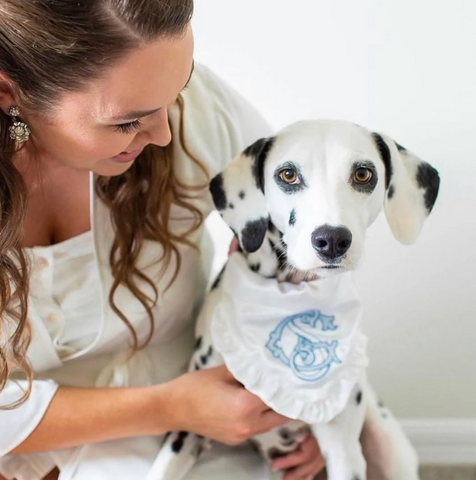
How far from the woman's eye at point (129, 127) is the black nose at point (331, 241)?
0.93ft

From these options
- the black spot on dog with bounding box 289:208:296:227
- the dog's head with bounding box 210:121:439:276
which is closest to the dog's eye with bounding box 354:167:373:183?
the dog's head with bounding box 210:121:439:276

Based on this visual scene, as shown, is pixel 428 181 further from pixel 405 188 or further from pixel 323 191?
pixel 323 191

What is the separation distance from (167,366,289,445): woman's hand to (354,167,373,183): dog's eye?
1.29 feet

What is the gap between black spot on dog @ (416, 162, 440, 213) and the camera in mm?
1090

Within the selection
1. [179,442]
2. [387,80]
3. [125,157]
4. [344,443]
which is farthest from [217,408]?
[387,80]

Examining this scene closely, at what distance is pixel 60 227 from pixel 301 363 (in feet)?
1.50

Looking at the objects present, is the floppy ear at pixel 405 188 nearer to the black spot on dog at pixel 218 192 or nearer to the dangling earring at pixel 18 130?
the black spot on dog at pixel 218 192

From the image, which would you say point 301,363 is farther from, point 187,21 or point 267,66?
point 267,66

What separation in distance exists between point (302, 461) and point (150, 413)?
0.90 feet

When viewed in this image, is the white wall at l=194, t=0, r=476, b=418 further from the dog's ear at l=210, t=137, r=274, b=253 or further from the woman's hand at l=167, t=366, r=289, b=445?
the woman's hand at l=167, t=366, r=289, b=445

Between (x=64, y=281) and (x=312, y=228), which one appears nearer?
(x=312, y=228)

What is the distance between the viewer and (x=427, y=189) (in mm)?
1092

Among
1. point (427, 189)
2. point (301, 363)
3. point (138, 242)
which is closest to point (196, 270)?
point (138, 242)

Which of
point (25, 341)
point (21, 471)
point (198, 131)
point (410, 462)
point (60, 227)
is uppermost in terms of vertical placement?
point (198, 131)
